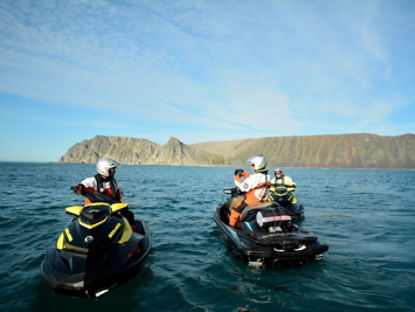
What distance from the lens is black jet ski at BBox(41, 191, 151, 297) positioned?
3.51 metres

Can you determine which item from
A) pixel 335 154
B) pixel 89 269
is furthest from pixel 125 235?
pixel 335 154

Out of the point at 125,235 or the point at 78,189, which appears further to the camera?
the point at 78,189

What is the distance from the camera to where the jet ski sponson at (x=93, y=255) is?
351 cm

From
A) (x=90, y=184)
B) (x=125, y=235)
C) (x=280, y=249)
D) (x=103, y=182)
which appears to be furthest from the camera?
(x=103, y=182)

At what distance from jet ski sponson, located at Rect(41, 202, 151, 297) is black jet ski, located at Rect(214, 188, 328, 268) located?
84.7 inches

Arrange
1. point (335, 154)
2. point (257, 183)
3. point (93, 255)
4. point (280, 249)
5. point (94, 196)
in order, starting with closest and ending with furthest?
point (93, 255) < point (280, 249) < point (94, 196) < point (257, 183) < point (335, 154)

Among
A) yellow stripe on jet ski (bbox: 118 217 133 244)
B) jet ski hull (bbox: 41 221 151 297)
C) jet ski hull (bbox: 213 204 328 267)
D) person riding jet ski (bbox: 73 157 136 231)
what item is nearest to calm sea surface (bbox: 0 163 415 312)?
jet ski hull (bbox: 213 204 328 267)

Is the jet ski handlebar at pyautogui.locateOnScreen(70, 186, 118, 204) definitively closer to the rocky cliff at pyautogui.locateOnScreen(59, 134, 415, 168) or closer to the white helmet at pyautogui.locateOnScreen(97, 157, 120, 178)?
the white helmet at pyautogui.locateOnScreen(97, 157, 120, 178)

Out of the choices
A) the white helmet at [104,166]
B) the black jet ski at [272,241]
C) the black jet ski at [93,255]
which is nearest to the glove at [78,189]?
the black jet ski at [93,255]

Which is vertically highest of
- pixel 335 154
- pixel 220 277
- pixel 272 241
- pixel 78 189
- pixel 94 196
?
pixel 335 154

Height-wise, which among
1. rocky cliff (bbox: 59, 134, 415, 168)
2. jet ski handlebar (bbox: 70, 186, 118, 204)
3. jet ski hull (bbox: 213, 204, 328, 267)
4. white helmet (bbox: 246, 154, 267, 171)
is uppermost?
rocky cliff (bbox: 59, 134, 415, 168)

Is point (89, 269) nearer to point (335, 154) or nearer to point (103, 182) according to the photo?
point (103, 182)

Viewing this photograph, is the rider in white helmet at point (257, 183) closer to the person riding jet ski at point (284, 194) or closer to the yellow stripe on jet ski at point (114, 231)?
the person riding jet ski at point (284, 194)

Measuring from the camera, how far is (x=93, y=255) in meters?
3.85
